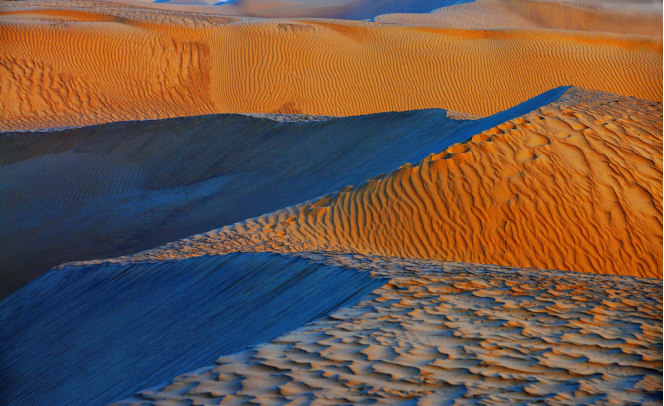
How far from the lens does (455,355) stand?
9.32 ft

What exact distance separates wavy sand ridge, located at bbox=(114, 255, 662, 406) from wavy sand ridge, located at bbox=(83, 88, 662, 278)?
302cm

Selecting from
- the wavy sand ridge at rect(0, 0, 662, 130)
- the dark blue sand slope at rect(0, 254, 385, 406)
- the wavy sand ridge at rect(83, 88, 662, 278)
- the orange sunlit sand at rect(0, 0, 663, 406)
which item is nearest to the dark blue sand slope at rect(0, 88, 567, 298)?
the orange sunlit sand at rect(0, 0, 663, 406)

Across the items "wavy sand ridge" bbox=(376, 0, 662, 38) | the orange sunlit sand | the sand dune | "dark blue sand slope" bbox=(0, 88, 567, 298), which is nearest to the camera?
the orange sunlit sand

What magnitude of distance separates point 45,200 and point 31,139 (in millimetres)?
2504

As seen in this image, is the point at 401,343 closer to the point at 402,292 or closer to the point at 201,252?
the point at 402,292

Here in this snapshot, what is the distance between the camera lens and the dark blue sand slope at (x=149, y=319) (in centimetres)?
391

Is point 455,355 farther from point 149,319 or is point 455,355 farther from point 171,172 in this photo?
point 171,172

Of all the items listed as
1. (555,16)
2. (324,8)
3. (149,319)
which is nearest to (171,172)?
(149,319)

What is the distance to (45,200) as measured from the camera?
1268 centimetres

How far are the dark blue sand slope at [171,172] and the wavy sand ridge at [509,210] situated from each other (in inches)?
32.3

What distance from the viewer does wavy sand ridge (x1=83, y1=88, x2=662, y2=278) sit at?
688cm

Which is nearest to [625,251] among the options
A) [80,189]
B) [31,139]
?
[80,189]

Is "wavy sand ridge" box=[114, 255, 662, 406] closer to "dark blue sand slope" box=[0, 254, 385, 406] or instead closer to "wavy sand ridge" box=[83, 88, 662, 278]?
"dark blue sand slope" box=[0, 254, 385, 406]

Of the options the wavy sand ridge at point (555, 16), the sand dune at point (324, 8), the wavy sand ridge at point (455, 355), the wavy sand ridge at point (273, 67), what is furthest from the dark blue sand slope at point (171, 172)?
the sand dune at point (324, 8)
